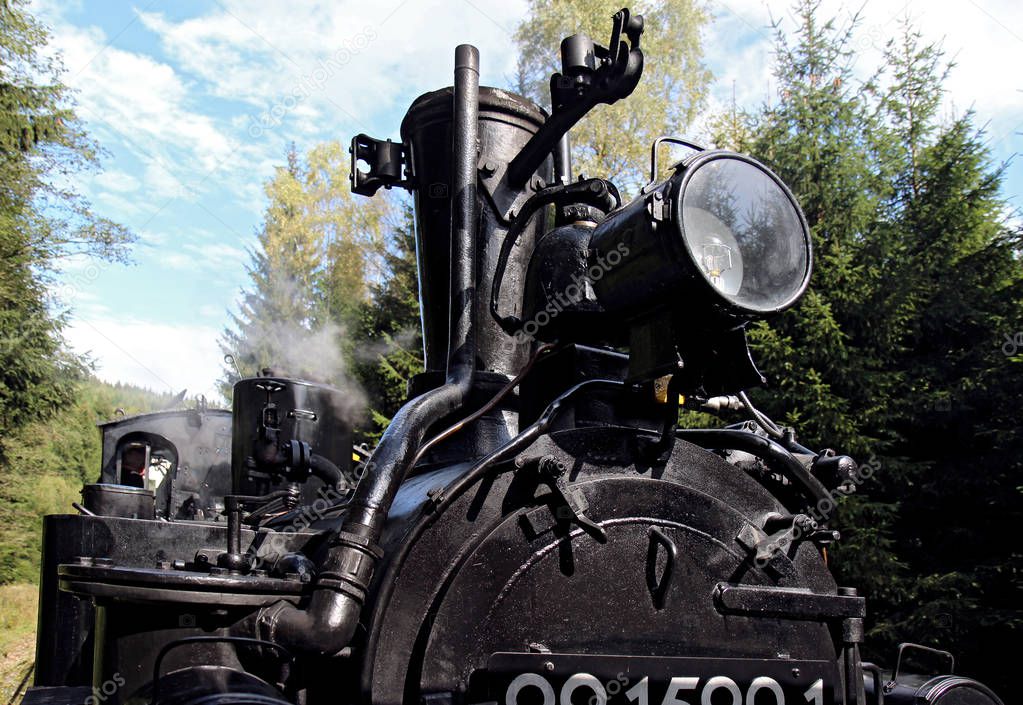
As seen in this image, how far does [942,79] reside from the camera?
11.6m

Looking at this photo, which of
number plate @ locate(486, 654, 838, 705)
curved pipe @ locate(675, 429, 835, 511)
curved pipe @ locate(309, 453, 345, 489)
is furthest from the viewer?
curved pipe @ locate(309, 453, 345, 489)

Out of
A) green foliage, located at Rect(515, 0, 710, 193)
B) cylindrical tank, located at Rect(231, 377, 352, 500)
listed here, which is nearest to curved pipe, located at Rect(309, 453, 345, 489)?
cylindrical tank, located at Rect(231, 377, 352, 500)

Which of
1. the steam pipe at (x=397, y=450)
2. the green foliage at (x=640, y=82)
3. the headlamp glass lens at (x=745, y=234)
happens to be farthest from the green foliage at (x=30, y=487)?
the headlamp glass lens at (x=745, y=234)

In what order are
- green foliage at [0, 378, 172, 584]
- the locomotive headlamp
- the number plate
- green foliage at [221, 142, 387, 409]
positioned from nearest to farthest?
the number plate < the locomotive headlamp < green foliage at [0, 378, 172, 584] < green foliage at [221, 142, 387, 409]

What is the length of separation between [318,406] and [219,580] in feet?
21.5

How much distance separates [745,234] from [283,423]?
21.7 ft

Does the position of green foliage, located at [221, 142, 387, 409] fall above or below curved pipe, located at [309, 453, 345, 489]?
above

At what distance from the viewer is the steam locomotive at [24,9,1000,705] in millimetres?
1969

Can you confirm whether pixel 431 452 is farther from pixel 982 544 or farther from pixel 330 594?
pixel 982 544

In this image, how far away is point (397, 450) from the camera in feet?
7.56

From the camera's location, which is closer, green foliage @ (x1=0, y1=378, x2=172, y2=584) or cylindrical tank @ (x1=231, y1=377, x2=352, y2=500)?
cylindrical tank @ (x1=231, y1=377, x2=352, y2=500)

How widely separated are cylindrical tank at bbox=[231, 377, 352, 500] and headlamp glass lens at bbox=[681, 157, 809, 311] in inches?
188

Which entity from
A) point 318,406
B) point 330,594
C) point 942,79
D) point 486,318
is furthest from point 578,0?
point 330,594

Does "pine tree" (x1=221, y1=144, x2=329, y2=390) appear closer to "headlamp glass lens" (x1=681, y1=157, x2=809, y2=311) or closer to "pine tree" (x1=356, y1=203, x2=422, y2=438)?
"pine tree" (x1=356, y1=203, x2=422, y2=438)
